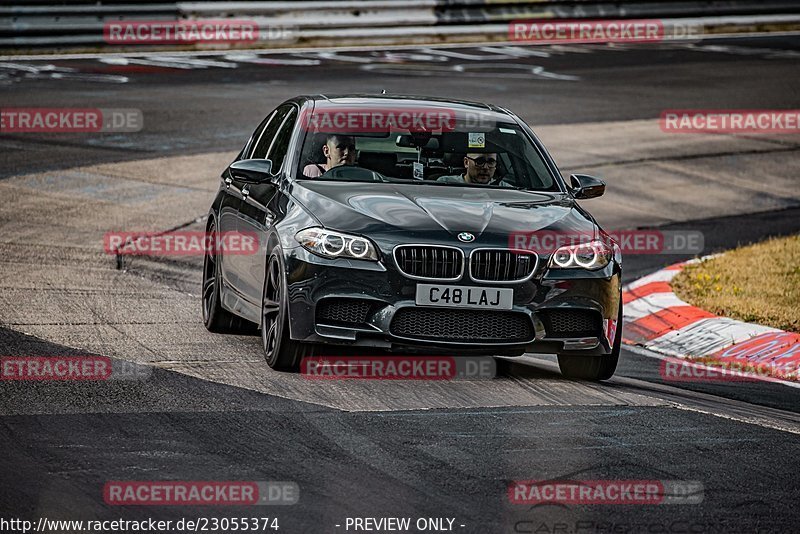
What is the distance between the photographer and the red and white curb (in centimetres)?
995

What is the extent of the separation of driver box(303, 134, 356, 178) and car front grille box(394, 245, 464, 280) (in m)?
1.38

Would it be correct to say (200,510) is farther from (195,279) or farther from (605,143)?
(605,143)

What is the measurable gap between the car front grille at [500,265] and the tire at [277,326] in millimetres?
1047

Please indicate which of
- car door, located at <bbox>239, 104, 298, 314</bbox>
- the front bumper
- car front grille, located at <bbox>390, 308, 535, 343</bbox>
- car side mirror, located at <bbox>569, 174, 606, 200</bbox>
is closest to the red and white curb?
car side mirror, located at <bbox>569, 174, 606, 200</bbox>

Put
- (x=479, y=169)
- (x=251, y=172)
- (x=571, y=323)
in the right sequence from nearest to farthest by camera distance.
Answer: (x=571, y=323)
(x=251, y=172)
(x=479, y=169)

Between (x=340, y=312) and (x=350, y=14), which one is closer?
(x=340, y=312)

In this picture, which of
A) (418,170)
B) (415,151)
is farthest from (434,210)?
(415,151)

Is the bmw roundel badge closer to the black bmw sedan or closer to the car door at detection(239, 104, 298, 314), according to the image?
the black bmw sedan

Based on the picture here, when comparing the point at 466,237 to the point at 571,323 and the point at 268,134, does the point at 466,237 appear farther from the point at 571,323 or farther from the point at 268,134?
the point at 268,134

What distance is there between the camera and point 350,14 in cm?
2955

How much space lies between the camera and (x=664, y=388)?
350 inches

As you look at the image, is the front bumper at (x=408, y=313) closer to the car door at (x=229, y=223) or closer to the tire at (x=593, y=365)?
the tire at (x=593, y=365)

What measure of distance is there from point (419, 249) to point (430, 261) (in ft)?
0.28

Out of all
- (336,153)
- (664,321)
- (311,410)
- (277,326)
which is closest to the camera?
(311,410)
